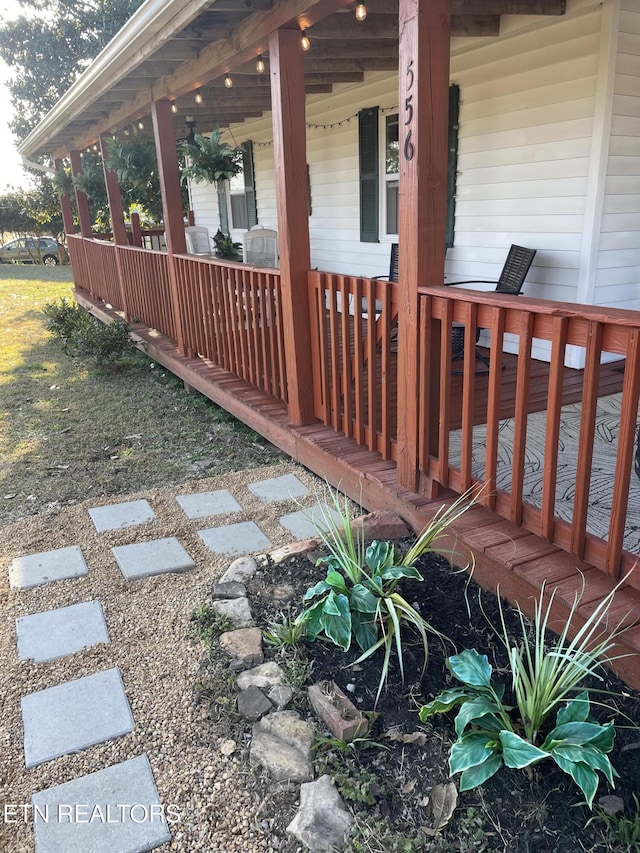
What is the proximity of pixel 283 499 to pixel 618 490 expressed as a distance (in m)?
2.05

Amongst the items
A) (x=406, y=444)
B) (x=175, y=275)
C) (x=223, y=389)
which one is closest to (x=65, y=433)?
(x=223, y=389)

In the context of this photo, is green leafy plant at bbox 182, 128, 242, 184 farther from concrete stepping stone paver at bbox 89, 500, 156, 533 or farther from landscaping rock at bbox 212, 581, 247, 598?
landscaping rock at bbox 212, 581, 247, 598

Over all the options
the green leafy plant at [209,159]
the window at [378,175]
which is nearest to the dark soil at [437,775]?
the window at [378,175]

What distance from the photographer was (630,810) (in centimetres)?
160

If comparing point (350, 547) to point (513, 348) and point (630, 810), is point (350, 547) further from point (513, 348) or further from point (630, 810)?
point (513, 348)

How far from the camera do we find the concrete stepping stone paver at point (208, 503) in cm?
349

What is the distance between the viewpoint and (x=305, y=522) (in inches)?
130

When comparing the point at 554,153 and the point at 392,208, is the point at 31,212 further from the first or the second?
the point at 554,153

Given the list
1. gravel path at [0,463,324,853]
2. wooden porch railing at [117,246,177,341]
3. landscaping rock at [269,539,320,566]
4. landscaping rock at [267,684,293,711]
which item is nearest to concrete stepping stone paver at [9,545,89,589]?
gravel path at [0,463,324,853]

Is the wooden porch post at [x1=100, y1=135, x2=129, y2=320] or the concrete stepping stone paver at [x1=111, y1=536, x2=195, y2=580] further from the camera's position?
the wooden porch post at [x1=100, y1=135, x2=129, y2=320]

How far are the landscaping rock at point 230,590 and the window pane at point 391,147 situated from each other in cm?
457

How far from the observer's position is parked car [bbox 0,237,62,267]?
71.2ft

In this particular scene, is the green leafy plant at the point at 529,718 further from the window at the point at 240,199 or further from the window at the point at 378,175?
A: the window at the point at 240,199

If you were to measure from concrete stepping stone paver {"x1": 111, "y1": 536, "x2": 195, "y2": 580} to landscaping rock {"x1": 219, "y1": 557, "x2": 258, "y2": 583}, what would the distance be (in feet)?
0.98
